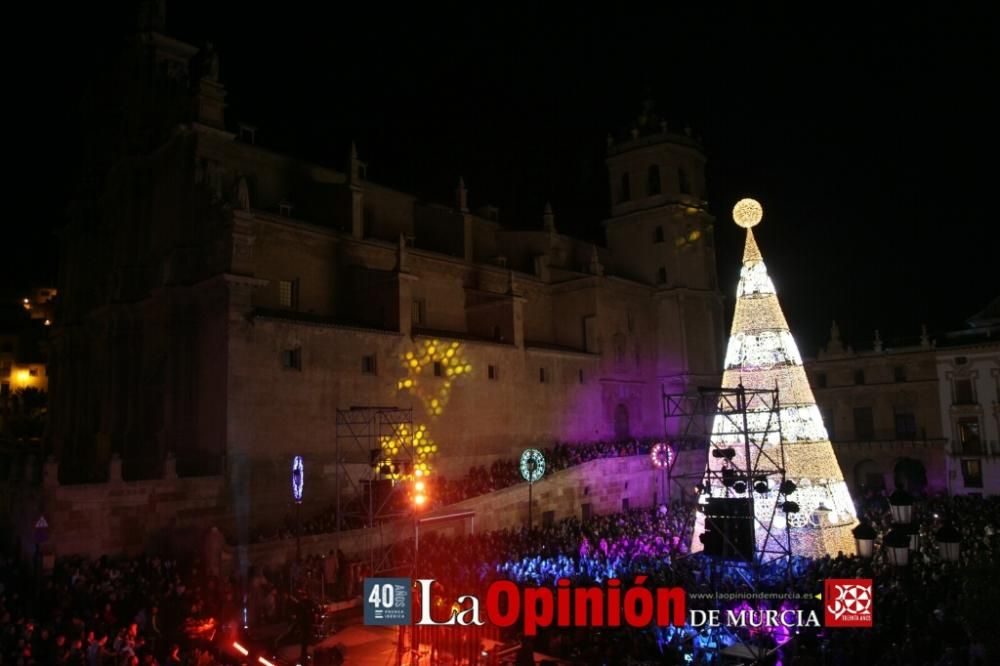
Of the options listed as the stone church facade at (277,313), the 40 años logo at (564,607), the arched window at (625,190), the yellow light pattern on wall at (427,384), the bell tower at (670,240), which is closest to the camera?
the 40 años logo at (564,607)

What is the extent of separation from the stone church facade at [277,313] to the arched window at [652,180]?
7973mm

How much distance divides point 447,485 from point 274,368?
8.68 metres

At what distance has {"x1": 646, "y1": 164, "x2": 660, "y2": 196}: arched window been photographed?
45.9 meters

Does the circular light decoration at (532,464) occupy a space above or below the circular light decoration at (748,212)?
below

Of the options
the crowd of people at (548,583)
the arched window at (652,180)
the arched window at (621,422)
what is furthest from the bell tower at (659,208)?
the crowd of people at (548,583)

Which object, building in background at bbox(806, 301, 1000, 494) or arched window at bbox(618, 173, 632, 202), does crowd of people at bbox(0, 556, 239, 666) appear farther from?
building in background at bbox(806, 301, 1000, 494)

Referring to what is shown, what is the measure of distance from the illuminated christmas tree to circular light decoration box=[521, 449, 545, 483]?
279 inches

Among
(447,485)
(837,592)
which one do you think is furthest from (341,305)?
(837,592)

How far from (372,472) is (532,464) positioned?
588cm

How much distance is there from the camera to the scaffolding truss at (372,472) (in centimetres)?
2116

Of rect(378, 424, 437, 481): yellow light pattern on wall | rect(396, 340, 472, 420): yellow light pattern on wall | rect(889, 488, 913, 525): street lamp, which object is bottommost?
rect(889, 488, 913, 525): street lamp

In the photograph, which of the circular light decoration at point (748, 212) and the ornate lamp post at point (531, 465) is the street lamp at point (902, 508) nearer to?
the circular light decoration at point (748, 212)

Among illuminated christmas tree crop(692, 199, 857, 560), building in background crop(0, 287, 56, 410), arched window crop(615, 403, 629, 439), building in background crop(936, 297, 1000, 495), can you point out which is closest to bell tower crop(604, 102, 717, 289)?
arched window crop(615, 403, 629, 439)

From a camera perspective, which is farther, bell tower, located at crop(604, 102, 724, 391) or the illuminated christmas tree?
bell tower, located at crop(604, 102, 724, 391)
